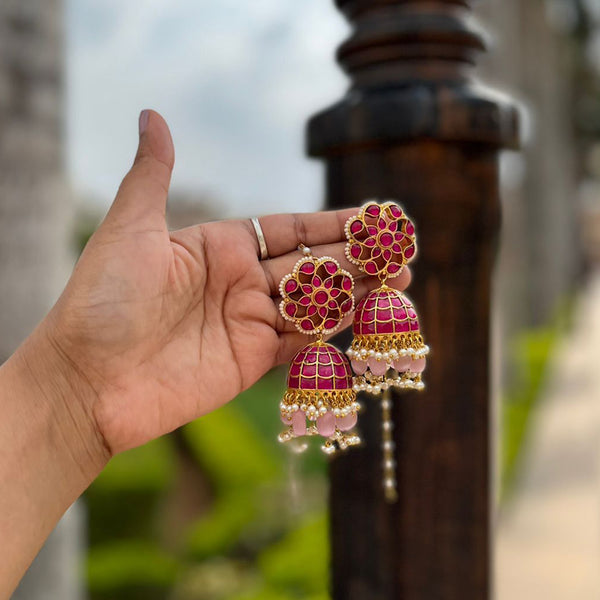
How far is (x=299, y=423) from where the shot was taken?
1448 mm

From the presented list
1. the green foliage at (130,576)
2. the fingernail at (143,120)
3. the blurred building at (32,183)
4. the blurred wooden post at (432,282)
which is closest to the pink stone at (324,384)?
the blurred wooden post at (432,282)

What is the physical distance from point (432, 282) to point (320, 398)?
34cm

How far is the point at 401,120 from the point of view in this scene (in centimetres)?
132

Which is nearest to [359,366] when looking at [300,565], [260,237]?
[260,237]

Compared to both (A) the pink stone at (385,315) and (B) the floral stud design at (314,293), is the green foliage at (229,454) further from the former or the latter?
(A) the pink stone at (385,315)

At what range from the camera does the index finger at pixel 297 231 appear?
1.55m

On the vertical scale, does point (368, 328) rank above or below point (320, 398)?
above

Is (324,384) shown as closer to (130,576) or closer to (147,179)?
(147,179)

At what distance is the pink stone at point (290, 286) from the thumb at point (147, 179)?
32cm

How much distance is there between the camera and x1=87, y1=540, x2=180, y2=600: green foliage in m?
3.97

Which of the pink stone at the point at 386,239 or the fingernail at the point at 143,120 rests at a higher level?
the fingernail at the point at 143,120

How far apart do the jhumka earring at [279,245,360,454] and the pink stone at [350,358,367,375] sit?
1.1 inches

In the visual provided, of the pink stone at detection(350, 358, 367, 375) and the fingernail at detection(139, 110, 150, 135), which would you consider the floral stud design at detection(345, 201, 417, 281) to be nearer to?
the pink stone at detection(350, 358, 367, 375)

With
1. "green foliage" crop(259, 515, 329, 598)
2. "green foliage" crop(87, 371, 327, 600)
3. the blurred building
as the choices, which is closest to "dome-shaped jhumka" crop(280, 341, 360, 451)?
the blurred building
